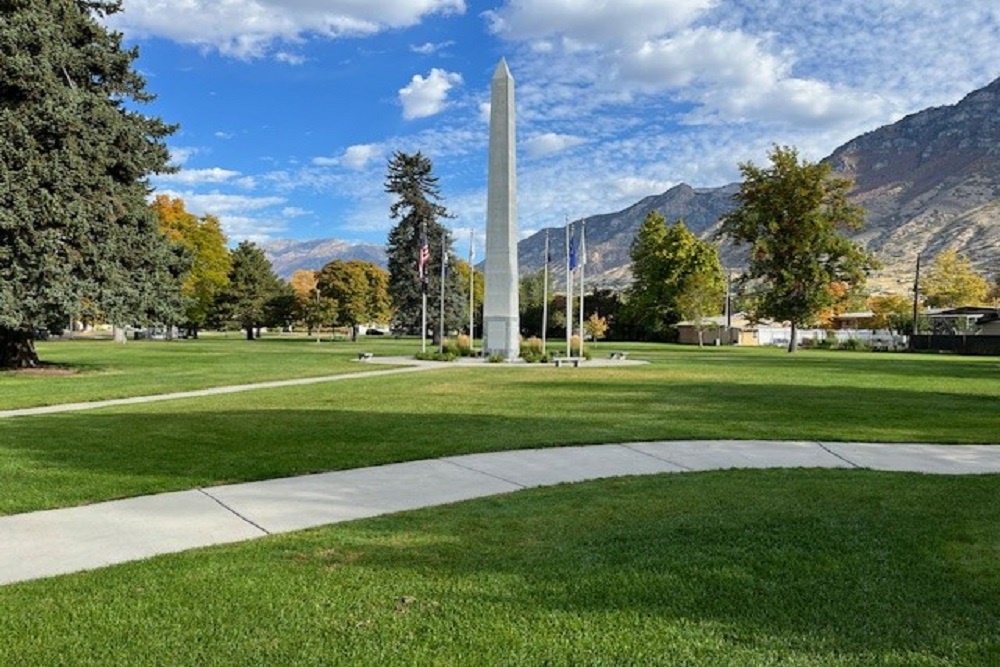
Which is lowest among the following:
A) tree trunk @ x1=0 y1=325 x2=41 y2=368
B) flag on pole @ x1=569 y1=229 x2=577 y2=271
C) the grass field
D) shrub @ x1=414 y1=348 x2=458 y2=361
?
the grass field

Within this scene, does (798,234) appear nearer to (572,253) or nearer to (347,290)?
(572,253)

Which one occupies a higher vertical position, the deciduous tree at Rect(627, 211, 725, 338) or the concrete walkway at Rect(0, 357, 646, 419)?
the deciduous tree at Rect(627, 211, 725, 338)

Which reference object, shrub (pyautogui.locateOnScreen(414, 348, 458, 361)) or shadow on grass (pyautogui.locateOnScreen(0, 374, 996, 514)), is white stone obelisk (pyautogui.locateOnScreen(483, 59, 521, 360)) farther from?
shadow on grass (pyautogui.locateOnScreen(0, 374, 996, 514))

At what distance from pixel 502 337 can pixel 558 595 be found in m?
27.7

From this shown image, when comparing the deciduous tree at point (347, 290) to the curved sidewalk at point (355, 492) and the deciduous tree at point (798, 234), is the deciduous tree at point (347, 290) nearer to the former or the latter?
the deciduous tree at point (798, 234)

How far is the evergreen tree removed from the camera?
2931 inches

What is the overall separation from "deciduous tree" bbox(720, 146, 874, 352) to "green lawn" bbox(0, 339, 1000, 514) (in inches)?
1136

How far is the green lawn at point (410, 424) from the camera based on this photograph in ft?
25.5

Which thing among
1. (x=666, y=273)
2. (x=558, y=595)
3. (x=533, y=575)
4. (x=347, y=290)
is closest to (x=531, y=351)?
(x=533, y=575)

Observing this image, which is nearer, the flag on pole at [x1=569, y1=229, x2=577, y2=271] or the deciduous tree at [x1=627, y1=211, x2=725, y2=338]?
the flag on pole at [x1=569, y1=229, x2=577, y2=271]

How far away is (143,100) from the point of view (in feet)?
87.5

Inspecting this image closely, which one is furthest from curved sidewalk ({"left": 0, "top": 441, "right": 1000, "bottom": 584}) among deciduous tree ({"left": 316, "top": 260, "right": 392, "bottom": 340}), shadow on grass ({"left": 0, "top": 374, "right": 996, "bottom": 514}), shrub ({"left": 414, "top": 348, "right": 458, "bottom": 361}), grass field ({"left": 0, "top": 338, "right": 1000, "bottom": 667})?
deciduous tree ({"left": 316, "top": 260, "right": 392, "bottom": 340})

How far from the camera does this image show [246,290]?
74938mm

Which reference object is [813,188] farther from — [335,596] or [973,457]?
[335,596]
